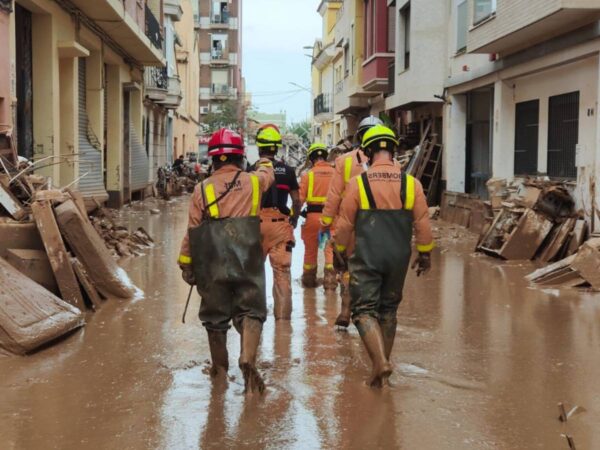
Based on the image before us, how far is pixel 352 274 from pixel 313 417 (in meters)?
1.15

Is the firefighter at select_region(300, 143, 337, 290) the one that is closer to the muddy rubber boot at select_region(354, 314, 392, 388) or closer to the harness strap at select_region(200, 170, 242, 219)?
the muddy rubber boot at select_region(354, 314, 392, 388)

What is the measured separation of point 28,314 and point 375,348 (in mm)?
2835

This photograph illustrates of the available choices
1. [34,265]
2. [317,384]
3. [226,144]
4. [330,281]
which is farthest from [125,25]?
[317,384]

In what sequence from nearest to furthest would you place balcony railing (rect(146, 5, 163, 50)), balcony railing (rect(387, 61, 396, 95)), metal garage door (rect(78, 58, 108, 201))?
metal garage door (rect(78, 58, 108, 201)) < balcony railing (rect(146, 5, 163, 50)) < balcony railing (rect(387, 61, 396, 95))

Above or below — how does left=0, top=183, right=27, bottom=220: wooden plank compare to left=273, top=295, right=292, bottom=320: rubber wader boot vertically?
above

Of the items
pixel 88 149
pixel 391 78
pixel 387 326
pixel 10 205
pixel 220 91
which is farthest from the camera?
pixel 220 91

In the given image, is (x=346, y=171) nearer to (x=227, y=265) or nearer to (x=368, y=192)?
(x=368, y=192)

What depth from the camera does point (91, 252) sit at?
8.22m

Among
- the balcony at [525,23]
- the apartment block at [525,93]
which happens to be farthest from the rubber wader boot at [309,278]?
the balcony at [525,23]

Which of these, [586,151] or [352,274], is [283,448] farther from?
[586,151]

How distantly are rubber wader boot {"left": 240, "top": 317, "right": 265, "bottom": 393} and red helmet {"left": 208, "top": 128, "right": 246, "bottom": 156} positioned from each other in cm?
116

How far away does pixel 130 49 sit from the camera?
75.8ft

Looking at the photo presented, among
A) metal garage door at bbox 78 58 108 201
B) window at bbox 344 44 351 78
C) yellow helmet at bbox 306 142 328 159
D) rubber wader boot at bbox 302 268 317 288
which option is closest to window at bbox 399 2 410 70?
metal garage door at bbox 78 58 108 201

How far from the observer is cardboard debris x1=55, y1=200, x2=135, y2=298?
8.03 m
